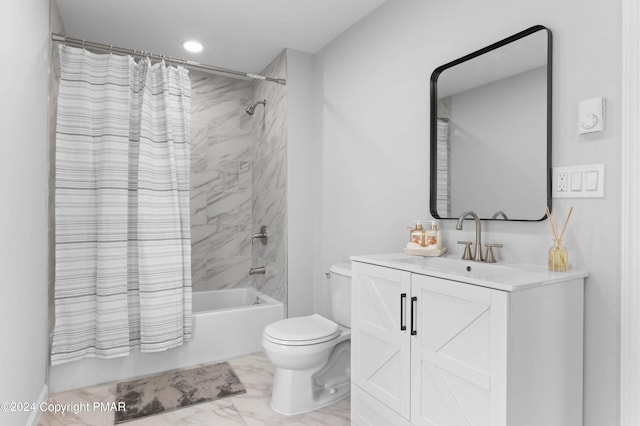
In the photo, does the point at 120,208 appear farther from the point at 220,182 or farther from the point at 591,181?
the point at 591,181

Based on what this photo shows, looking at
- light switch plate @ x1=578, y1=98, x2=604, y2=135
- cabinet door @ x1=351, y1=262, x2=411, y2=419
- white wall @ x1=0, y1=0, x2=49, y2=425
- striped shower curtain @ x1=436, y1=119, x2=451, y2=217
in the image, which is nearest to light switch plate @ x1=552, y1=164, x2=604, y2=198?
light switch plate @ x1=578, y1=98, x2=604, y2=135

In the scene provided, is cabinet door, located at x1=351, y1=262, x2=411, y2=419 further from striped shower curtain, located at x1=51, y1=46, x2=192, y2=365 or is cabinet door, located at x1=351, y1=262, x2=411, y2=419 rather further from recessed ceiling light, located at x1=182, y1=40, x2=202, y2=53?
recessed ceiling light, located at x1=182, y1=40, x2=202, y2=53

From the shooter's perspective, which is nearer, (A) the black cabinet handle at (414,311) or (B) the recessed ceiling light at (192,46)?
(A) the black cabinet handle at (414,311)

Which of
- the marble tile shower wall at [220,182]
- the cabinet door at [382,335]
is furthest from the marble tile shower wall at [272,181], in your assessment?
the cabinet door at [382,335]

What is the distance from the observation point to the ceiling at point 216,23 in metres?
2.41

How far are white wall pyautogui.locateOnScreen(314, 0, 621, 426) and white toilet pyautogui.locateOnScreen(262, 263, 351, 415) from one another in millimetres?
565

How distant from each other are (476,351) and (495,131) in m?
0.98

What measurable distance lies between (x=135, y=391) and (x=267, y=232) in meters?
1.60

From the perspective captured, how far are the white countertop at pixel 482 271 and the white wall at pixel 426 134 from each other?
0.38 ft

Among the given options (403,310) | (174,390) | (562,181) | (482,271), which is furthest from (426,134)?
(174,390)

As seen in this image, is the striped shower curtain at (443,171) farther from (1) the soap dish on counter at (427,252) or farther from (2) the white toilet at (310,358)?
(2) the white toilet at (310,358)

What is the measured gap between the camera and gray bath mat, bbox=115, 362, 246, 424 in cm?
213

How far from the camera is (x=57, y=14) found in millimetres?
2434

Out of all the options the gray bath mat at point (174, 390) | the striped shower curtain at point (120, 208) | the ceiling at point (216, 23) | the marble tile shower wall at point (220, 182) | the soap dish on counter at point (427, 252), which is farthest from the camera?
the marble tile shower wall at point (220, 182)
